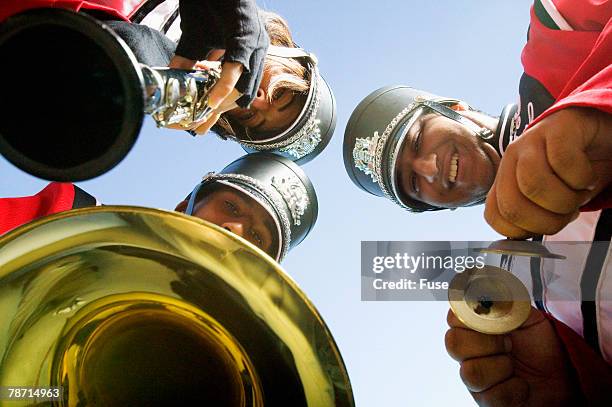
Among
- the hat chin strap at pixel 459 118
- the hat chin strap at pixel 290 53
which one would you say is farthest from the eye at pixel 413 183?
the hat chin strap at pixel 290 53

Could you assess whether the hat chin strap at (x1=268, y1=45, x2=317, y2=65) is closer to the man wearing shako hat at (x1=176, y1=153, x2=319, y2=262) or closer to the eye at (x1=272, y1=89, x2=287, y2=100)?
the eye at (x1=272, y1=89, x2=287, y2=100)

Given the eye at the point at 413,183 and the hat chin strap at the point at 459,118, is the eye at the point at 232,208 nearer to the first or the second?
the eye at the point at 413,183

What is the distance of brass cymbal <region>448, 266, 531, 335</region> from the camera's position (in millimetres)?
954

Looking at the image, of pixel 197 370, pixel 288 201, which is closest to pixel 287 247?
pixel 288 201

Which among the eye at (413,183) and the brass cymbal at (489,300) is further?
the eye at (413,183)

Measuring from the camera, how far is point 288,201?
255 centimetres

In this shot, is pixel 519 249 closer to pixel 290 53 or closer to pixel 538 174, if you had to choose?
pixel 538 174

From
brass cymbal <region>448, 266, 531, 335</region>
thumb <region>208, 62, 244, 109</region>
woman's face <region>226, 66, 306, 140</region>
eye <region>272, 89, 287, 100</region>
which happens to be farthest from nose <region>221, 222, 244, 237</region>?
brass cymbal <region>448, 266, 531, 335</region>

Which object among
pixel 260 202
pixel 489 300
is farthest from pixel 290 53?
pixel 489 300

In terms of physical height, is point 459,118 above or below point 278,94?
below

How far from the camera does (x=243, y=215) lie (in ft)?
7.77

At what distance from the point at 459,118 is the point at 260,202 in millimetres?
877

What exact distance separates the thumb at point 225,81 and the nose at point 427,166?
94cm

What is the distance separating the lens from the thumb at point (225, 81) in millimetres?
1378
